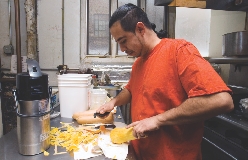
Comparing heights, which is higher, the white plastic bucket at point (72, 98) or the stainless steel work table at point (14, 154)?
the white plastic bucket at point (72, 98)

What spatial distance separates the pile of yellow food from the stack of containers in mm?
269

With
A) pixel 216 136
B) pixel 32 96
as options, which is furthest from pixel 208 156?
pixel 32 96

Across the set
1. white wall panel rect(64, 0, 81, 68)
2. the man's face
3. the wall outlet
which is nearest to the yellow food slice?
the man's face

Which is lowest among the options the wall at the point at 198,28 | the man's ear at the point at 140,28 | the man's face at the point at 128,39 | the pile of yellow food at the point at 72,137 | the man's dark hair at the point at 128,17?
the pile of yellow food at the point at 72,137

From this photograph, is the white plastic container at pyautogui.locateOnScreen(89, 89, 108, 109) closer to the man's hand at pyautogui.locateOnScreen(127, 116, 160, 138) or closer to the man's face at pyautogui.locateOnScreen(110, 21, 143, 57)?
the man's face at pyautogui.locateOnScreen(110, 21, 143, 57)

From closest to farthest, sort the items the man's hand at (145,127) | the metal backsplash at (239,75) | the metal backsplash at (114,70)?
1. the man's hand at (145,127)
2. the metal backsplash at (239,75)
3. the metal backsplash at (114,70)

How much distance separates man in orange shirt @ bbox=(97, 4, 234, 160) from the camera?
95 cm

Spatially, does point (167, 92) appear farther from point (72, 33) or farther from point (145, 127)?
point (72, 33)

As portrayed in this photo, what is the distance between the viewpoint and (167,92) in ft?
3.72

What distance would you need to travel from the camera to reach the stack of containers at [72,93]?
1628mm

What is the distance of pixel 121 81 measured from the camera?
370 centimetres

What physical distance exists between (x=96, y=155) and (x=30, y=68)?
1.92 ft

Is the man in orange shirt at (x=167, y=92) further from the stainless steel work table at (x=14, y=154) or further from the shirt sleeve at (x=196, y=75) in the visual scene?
the stainless steel work table at (x=14, y=154)

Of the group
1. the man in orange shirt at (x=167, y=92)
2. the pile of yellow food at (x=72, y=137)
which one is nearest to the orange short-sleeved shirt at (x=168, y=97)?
the man in orange shirt at (x=167, y=92)
